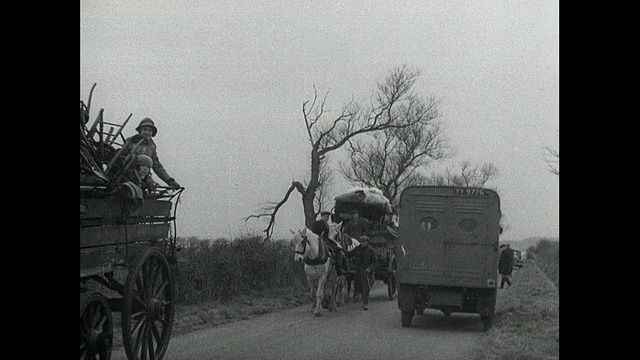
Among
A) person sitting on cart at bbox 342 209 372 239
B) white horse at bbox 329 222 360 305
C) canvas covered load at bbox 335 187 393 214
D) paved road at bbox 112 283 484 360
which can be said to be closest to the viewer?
paved road at bbox 112 283 484 360

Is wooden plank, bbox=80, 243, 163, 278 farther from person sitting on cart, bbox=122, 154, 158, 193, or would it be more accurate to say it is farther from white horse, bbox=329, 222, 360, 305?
white horse, bbox=329, 222, 360, 305

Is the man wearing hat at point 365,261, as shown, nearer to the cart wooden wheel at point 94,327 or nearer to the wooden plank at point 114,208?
the wooden plank at point 114,208

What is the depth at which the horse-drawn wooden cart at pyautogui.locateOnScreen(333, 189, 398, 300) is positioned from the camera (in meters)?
20.9

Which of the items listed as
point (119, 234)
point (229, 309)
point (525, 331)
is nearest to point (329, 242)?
point (229, 309)

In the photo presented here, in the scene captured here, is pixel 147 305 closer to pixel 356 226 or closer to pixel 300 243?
pixel 300 243

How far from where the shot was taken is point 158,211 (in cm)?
959

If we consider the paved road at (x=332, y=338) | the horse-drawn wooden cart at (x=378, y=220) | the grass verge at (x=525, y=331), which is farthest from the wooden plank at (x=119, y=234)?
the horse-drawn wooden cart at (x=378, y=220)

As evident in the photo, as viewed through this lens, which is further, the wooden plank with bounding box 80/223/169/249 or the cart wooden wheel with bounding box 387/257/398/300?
the cart wooden wheel with bounding box 387/257/398/300

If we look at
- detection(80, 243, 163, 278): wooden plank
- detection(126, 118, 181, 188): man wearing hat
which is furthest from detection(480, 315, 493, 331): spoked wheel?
detection(80, 243, 163, 278): wooden plank

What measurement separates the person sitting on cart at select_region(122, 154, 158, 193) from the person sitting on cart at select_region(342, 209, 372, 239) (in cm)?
1181

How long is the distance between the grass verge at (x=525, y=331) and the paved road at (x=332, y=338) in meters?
0.41

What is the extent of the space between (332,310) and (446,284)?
4.18 m
